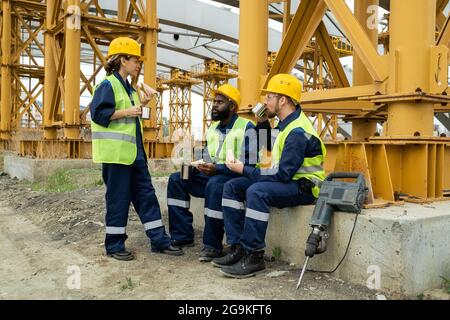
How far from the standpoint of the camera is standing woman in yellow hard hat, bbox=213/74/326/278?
137 inches

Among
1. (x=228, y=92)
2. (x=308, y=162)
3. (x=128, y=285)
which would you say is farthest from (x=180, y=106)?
(x=128, y=285)

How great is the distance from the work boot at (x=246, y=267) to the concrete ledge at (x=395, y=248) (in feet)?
1.38

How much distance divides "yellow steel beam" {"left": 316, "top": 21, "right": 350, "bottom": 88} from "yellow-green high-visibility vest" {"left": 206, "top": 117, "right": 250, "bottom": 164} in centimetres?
195

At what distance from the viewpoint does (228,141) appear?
4328 millimetres

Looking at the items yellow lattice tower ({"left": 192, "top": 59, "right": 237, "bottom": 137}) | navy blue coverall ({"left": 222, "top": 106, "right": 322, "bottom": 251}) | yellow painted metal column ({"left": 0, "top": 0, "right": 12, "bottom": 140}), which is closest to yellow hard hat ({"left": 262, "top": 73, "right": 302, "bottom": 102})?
navy blue coverall ({"left": 222, "top": 106, "right": 322, "bottom": 251})

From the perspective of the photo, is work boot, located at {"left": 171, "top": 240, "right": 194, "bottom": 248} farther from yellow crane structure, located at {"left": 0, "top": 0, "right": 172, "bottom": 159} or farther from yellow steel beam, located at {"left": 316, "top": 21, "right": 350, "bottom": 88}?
yellow crane structure, located at {"left": 0, "top": 0, "right": 172, "bottom": 159}

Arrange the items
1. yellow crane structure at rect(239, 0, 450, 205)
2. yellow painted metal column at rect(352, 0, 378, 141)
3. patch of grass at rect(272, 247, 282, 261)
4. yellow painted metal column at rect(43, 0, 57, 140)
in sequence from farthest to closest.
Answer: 1. yellow painted metal column at rect(43, 0, 57, 140)
2. yellow painted metal column at rect(352, 0, 378, 141)
3. patch of grass at rect(272, 247, 282, 261)
4. yellow crane structure at rect(239, 0, 450, 205)

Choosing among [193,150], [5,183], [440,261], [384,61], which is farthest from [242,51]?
[5,183]

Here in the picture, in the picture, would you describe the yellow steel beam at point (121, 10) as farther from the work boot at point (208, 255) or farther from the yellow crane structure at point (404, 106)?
the work boot at point (208, 255)

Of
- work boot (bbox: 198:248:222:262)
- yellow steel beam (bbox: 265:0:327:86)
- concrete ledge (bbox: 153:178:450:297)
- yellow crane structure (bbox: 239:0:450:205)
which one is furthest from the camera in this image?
yellow steel beam (bbox: 265:0:327:86)

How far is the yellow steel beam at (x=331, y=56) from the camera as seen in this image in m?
5.65

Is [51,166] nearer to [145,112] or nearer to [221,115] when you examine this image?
[145,112]

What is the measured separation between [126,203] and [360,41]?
258 cm
